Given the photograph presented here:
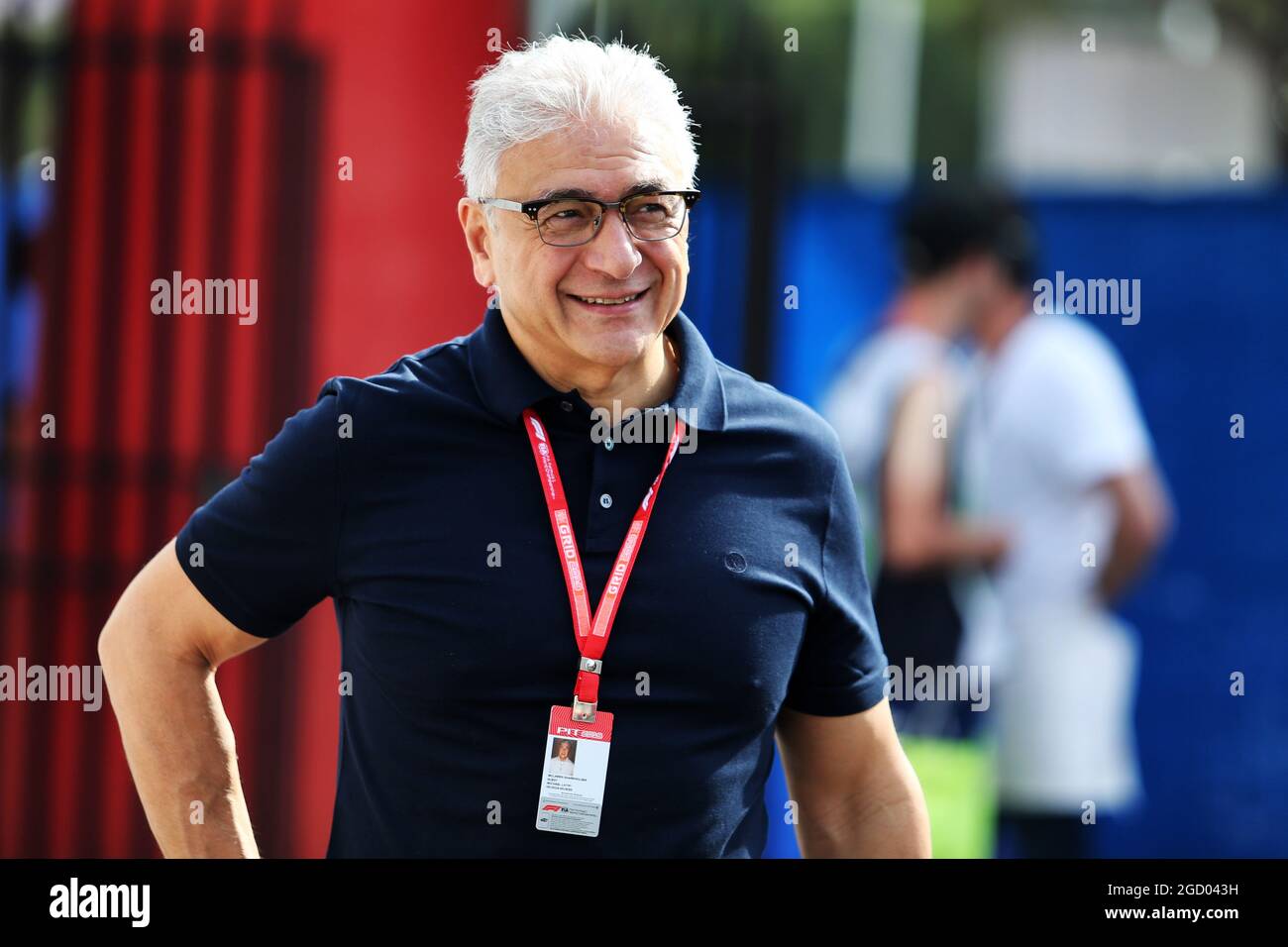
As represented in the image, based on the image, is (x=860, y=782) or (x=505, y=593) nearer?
(x=505, y=593)

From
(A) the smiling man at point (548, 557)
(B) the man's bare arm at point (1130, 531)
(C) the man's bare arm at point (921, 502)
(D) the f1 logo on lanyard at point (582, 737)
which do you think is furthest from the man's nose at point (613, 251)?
(B) the man's bare arm at point (1130, 531)

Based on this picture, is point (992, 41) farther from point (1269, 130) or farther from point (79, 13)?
point (79, 13)

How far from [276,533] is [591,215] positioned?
61cm

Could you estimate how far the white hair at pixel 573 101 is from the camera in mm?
2162

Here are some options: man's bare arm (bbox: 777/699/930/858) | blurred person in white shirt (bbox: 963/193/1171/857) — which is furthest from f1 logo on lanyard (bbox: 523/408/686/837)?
blurred person in white shirt (bbox: 963/193/1171/857)

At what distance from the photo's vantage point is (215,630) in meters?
2.25

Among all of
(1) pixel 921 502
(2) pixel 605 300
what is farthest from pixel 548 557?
(1) pixel 921 502

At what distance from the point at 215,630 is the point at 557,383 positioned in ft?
1.95

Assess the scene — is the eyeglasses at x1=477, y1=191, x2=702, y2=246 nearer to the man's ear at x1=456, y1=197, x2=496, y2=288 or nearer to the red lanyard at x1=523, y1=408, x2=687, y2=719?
the man's ear at x1=456, y1=197, x2=496, y2=288

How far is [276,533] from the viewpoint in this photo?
218 centimetres

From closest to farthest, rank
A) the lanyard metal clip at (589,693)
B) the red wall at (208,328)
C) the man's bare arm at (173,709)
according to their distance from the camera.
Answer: the lanyard metal clip at (589,693)
the man's bare arm at (173,709)
the red wall at (208,328)

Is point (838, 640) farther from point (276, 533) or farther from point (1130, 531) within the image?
point (1130, 531)

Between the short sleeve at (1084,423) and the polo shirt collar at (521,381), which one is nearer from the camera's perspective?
the polo shirt collar at (521,381)

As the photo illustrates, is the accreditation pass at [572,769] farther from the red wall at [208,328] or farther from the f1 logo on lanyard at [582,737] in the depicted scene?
the red wall at [208,328]
